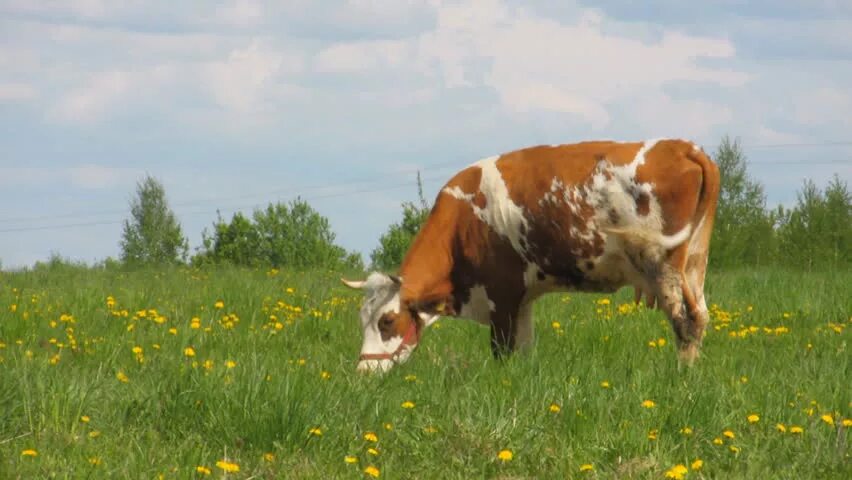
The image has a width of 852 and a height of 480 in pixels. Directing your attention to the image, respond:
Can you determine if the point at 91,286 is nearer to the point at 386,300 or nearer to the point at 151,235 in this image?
the point at 386,300

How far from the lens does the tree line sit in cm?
4338

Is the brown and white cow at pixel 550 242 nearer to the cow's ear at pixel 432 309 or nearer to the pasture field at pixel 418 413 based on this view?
the cow's ear at pixel 432 309

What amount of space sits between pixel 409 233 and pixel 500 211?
166ft

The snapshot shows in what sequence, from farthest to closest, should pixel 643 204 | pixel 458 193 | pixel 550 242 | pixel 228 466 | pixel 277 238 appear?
pixel 277 238 → pixel 458 193 → pixel 550 242 → pixel 643 204 → pixel 228 466

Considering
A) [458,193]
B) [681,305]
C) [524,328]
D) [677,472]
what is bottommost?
[677,472]

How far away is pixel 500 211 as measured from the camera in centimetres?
945

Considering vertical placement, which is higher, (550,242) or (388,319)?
(550,242)

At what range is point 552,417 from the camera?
20.6 feet

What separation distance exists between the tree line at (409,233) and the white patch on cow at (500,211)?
21.0 meters

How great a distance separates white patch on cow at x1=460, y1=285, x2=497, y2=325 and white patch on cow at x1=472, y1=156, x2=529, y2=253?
0.52 m

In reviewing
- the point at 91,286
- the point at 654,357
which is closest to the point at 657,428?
the point at 654,357

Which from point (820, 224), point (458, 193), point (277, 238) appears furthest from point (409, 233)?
point (458, 193)

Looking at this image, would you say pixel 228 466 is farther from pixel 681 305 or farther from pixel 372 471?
pixel 681 305

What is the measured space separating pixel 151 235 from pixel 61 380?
230 ft
